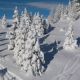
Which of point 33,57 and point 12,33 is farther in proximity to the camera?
point 12,33

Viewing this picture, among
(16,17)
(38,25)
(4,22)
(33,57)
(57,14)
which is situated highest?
(16,17)

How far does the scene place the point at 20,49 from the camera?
2896 inches

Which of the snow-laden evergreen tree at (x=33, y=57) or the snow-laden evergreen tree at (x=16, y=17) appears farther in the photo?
the snow-laden evergreen tree at (x=16, y=17)

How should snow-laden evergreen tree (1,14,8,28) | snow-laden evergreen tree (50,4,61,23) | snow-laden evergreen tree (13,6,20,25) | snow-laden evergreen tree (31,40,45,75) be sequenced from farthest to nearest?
snow-laden evergreen tree (50,4,61,23)
snow-laden evergreen tree (1,14,8,28)
snow-laden evergreen tree (13,6,20,25)
snow-laden evergreen tree (31,40,45,75)

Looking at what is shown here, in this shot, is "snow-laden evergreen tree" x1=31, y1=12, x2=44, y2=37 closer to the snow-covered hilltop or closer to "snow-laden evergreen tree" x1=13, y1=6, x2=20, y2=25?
the snow-covered hilltop

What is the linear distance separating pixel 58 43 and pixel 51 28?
3478cm

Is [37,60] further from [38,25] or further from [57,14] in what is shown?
[57,14]

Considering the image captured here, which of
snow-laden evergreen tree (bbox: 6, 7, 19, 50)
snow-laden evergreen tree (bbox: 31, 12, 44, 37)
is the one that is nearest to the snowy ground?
snow-laden evergreen tree (bbox: 6, 7, 19, 50)

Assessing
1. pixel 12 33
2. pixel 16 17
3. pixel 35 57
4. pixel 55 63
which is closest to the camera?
pixel 35 57

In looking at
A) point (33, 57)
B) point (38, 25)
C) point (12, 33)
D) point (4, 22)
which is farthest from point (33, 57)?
point (4, 22)

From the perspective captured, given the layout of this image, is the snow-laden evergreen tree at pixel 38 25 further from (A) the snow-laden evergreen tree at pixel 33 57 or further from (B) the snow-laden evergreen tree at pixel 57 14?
(B) the snow-laden evergreen tree at pixel 57 14

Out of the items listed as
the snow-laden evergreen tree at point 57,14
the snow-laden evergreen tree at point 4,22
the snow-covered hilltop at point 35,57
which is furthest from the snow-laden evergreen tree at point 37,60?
the snow-laden evergreen tree at point 57,14

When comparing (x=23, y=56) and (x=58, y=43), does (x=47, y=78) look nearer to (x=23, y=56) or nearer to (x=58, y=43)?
(x=23, y=56)

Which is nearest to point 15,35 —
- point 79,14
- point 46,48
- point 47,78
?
point 46,48
